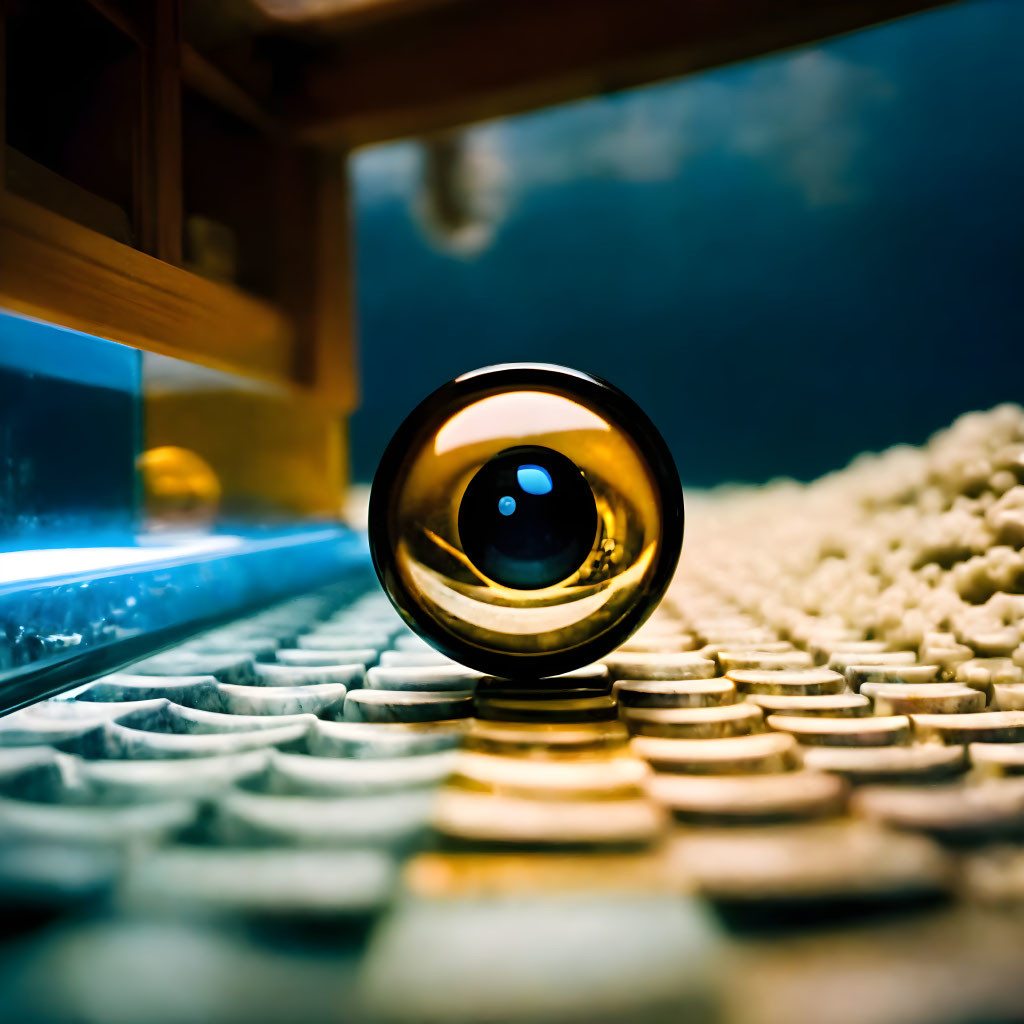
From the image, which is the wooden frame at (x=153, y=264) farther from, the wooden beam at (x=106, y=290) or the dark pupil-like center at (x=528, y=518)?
the dark pupil-like center at (x=528, y=518)

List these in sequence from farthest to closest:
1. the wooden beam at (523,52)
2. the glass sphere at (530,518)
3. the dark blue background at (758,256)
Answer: the dark blue background at (758,256), the wooden beam at (523,52), the glass sphere at (530,518)

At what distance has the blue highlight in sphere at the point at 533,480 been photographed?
0.66 metres

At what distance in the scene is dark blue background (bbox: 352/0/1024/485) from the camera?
317cm

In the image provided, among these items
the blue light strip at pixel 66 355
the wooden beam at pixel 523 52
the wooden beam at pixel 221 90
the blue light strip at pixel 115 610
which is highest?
the wooden beam at pixel 523 52

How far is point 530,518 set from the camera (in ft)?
2.17

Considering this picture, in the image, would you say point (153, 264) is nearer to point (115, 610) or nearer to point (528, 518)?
point (115, 610)

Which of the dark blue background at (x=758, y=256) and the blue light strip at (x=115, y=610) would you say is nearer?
the blue light strip at (x=115, y=610)

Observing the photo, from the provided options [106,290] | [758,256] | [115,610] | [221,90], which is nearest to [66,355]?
[106,290]

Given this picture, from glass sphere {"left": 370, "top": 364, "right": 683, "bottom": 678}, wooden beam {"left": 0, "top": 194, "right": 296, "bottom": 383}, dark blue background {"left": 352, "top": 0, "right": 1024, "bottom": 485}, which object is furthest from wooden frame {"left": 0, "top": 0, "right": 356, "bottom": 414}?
dark blue background {"left": 352, "top": 0, "right": 1024, "bottom": 485}

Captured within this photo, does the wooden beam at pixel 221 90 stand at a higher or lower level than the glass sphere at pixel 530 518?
higher

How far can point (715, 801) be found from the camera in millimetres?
472

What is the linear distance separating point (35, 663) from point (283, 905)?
50cm

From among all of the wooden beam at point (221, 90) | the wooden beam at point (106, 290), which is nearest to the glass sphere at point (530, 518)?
the wooden beam at point (106, 290)

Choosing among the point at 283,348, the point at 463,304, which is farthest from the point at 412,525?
the point at 463,304
